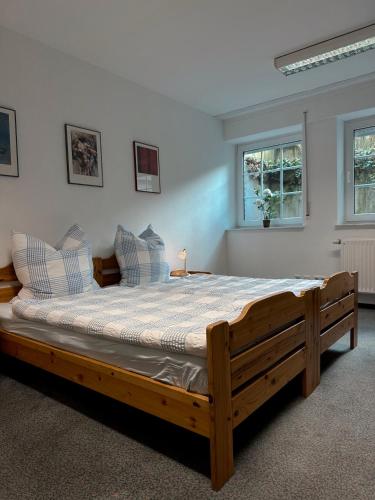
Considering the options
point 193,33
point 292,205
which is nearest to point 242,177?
point 292,205

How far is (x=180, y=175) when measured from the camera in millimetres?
4000

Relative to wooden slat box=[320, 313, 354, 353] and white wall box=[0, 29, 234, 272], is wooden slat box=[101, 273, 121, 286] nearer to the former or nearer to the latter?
white wall box=[0, 29, 234, 272]

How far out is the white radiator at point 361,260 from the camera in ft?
11.9

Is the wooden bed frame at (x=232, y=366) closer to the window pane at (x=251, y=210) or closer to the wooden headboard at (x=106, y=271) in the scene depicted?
the wooden headboard at (x=106, y=271)

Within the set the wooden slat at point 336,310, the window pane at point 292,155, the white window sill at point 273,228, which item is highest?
the window pane at point 292,155

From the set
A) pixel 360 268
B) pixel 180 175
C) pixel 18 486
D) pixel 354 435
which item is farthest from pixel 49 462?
pixel 360 268

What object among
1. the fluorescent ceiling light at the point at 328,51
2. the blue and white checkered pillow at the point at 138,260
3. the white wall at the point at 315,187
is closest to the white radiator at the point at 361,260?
the white wall at the point at 315,187

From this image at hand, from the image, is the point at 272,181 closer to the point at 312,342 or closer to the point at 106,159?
the point at 106,159

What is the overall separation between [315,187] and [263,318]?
296 cm

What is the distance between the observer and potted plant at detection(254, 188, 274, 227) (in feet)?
15.0

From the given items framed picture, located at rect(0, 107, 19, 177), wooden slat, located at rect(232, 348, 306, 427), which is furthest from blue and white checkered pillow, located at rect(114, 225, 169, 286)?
wooden slat, located at rect(232, 348, 306, 427)

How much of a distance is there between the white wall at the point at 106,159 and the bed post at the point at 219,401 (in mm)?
1938

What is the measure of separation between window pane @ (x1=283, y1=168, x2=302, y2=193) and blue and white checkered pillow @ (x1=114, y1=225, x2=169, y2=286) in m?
2.16

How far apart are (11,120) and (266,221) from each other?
3.13 m
